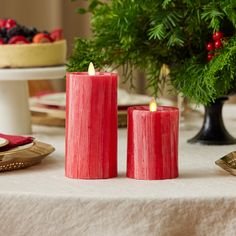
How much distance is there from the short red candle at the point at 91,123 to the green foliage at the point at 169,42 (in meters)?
0.23

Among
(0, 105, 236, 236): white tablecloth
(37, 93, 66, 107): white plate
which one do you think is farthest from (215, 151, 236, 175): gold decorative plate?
(37, 93, 66, 107): white plate

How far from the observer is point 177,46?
143 centimetres

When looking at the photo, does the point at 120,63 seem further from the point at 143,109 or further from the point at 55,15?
the point at 55,15

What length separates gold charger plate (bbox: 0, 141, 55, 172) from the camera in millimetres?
1181

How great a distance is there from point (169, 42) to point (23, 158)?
0.35m

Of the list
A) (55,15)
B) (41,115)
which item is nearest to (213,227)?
(41,115)

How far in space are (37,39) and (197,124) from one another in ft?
1.43

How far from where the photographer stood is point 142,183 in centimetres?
110

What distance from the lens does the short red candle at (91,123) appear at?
111 cm


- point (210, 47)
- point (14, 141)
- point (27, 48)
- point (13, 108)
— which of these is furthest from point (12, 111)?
point (210, 47)

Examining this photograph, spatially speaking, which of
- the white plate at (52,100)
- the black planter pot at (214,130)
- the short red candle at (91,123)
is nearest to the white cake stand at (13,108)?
the white plate at (52,100)

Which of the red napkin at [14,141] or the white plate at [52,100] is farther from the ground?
the red napkin at [14,141]

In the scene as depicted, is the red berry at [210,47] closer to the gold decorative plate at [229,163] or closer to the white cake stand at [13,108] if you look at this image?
the gold decorative plate at [229,163]

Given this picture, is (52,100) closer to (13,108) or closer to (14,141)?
(13,108)
